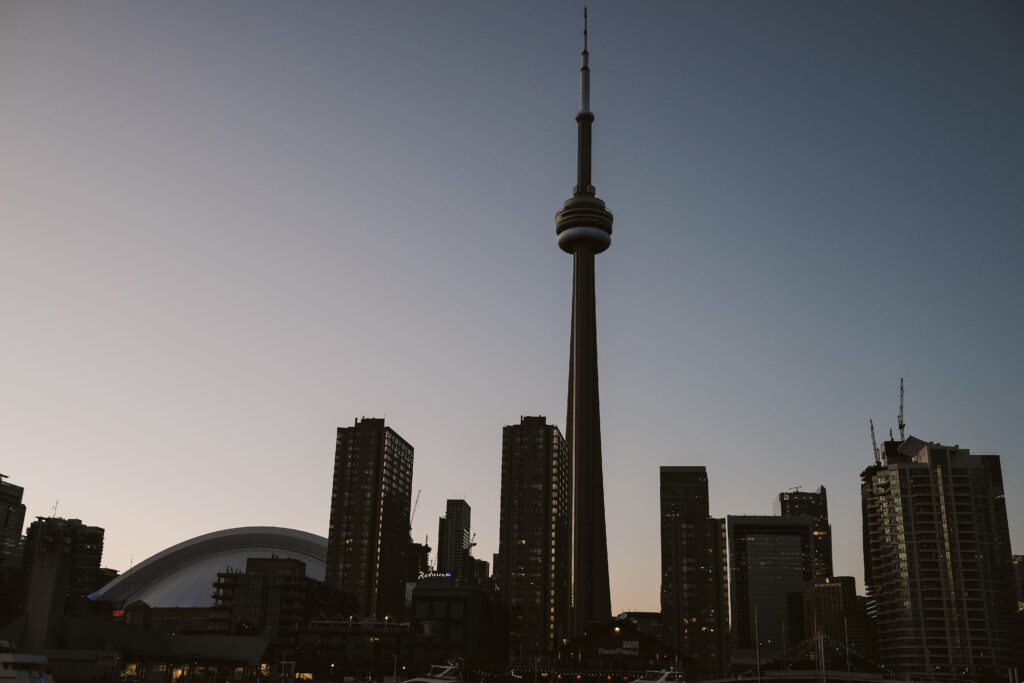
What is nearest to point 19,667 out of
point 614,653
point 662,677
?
point 662,677

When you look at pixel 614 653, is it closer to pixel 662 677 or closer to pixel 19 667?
pixel 662 677

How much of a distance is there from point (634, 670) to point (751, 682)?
107ft

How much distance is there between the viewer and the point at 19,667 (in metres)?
100

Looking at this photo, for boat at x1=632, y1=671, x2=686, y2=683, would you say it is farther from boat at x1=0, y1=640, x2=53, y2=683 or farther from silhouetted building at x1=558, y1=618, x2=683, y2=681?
boat at x1=0, y1=640, x2=53, y2=683

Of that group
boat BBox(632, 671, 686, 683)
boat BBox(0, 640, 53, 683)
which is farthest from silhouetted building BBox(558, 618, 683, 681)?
boat BBox(0, 640, 53, 683)

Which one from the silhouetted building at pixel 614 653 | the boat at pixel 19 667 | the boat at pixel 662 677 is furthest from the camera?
the silhouetted building at pixel 614 653

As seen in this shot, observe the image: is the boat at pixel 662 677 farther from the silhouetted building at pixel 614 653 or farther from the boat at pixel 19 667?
the boat at pixel 19 667

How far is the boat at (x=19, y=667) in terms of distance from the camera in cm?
9719

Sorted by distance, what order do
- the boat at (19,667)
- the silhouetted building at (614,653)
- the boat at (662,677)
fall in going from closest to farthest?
1. the boat at (19,667)
2. the boat at (662,677)
3. the silhouetted building at (614,653)

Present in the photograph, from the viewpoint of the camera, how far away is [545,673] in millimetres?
185125

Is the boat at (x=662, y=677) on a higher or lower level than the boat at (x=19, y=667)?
lower

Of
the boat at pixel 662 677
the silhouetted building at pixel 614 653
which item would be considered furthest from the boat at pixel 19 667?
the silhouetted building at pixel 614 653

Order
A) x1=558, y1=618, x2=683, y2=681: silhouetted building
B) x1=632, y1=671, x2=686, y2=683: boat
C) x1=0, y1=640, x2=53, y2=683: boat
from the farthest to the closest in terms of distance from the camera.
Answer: x1=558, y1=618, x2=683, y2=681: silhouetted building, x1=632, y1=671, x2=686, y2=683: boat, x1=0, y1=640, x2=53, y2=683: boat

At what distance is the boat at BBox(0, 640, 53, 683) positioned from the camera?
97.2 m
